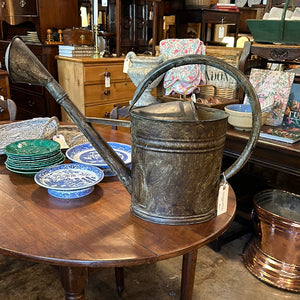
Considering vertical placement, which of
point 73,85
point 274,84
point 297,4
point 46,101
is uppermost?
point 297,4

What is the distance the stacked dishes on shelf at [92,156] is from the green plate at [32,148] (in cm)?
8

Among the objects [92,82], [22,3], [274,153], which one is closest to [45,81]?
[274,153]

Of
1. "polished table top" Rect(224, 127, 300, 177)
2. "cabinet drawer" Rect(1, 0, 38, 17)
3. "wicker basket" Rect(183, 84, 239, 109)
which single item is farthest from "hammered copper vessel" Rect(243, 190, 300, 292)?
"cabinet drawer" Rect(1, 0, 38, 17)

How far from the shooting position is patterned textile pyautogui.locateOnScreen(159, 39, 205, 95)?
8.80 feet

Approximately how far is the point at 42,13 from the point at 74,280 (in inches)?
140

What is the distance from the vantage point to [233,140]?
6.44 feet

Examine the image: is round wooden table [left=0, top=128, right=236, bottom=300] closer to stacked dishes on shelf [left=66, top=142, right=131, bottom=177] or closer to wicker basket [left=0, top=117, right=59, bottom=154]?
stacked dishes on shelf [left=66, top=142, right=131, bottom=177]

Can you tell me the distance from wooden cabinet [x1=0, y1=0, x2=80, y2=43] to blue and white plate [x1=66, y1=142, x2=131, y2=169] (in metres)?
2.80

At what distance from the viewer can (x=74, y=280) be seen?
0.89m

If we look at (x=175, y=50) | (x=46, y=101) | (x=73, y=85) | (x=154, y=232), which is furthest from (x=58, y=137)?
(x=46, y=101)

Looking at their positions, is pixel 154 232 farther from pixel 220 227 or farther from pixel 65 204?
pixel 65 204

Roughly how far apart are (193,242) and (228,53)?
2.68 m

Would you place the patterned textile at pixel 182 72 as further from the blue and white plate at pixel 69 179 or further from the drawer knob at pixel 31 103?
the drawer knob at pixel 31 103

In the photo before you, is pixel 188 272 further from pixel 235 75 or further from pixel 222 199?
pixel 235 75
